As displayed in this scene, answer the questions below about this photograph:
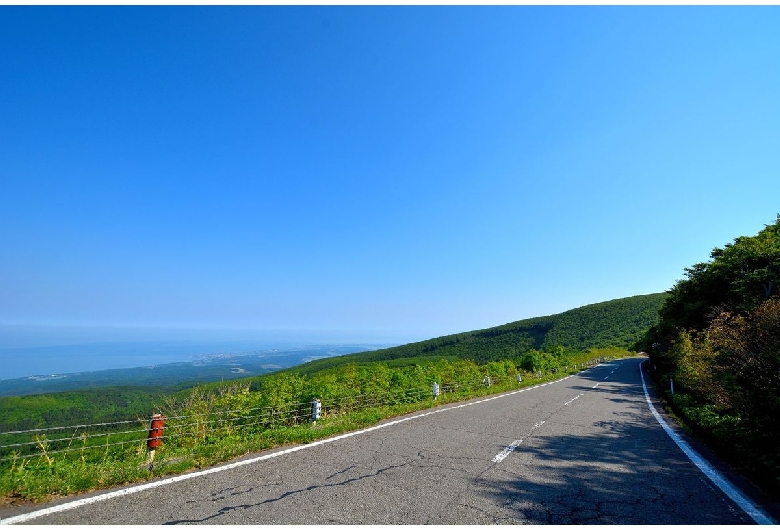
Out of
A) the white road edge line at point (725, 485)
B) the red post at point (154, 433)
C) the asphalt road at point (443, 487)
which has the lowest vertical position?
the white road edge line at point (725, 485)

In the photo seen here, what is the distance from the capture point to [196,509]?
14.1 feet

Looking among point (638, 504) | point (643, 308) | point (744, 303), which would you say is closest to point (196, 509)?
point (638, 504)

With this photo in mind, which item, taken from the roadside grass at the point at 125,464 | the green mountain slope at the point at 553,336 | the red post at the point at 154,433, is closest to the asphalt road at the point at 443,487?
the roadside grass at the point at 125,464

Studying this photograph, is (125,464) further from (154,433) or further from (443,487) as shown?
(443,487)

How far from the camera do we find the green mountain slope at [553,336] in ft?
276

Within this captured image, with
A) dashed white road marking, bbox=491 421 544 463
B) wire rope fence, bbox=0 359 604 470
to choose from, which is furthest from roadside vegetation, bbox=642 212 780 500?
wire rope fence, bbox=0 359 604 470

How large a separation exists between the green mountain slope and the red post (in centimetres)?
7341

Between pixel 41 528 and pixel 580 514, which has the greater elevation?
pixel 41 528

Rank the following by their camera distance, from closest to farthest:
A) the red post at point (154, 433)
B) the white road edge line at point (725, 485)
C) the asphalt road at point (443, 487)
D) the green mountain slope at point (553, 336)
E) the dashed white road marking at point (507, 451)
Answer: the asphalt road at point (443, 487) → the white road edge line at point (725, 485) → the red post at point (154, 433) → the dashed white road marking at point (507, 451) → the green mountain slope at point (553, 336)

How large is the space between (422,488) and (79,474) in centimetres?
484

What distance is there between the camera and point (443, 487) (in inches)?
201

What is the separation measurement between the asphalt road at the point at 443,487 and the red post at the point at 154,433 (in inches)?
49.8

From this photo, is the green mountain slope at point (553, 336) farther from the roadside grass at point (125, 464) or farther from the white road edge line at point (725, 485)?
the roadside grass at point (125, 464)

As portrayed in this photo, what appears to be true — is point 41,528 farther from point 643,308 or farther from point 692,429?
point 643,308
